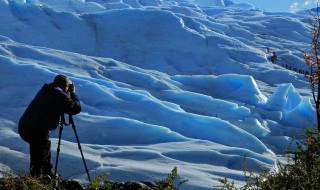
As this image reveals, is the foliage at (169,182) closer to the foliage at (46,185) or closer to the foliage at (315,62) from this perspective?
the foliage at (46,185)

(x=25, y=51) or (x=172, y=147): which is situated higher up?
(x=25, y=51)

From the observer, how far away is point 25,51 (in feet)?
61.3

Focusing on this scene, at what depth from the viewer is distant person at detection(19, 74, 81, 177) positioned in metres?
4.68

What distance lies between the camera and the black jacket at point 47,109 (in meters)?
4.67

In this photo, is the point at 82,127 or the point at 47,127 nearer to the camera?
the point at 47,127

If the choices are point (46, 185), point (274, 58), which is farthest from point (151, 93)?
point (274, 58)

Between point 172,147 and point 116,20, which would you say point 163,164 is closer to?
point 172,147

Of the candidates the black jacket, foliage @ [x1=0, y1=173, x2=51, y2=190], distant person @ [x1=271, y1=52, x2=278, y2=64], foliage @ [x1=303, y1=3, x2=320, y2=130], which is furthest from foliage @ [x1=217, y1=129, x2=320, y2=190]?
distant person @ [x1=271, y1=52, x2=278, y2=64]

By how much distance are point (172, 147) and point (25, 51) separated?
409 inches

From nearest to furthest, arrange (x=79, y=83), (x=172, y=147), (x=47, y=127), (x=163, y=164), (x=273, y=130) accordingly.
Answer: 1. (x=47, y=127)
2. (x=163, y=164)
3. (x=172, y=147)
4. (x=79, y=83)
5. (x=273, y=130)

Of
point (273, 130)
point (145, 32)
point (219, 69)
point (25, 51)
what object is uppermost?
point (145, 32)

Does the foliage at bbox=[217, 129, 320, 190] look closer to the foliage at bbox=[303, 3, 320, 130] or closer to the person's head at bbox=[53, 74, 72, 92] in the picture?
the person's head at bbox=[53, 74, 72, 92]

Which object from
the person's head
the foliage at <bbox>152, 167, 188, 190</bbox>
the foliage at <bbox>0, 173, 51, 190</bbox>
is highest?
the person's head

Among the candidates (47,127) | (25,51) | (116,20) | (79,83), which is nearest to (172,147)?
(79,83)
